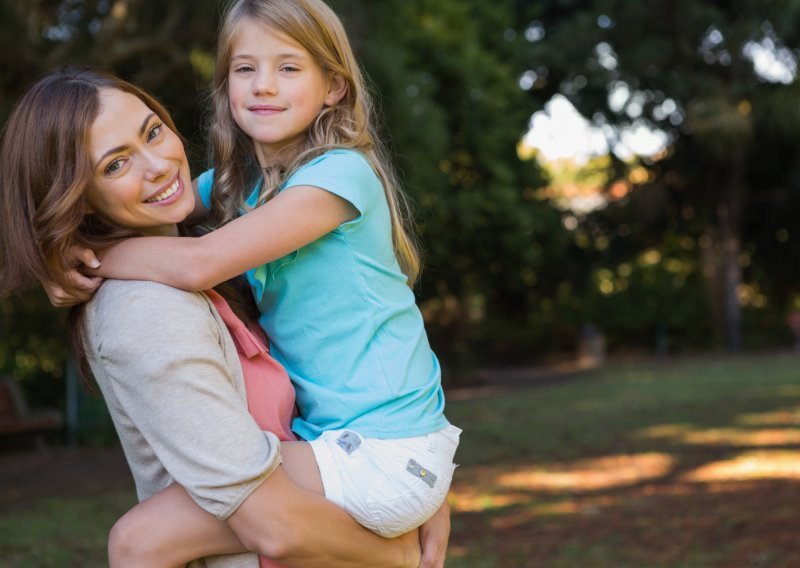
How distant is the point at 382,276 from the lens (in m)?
2.24

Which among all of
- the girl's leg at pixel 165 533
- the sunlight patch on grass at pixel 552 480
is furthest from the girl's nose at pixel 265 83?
the sunlight patch on grass at pixel 552 480

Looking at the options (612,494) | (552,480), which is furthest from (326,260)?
(552,480)

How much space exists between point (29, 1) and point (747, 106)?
18271mm

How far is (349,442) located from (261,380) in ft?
0.69

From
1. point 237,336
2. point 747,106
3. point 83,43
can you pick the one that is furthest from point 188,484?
point 747,106

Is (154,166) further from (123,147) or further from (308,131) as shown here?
(308,131)

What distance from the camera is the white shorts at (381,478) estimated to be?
2051 mm

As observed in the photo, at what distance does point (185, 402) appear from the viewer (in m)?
1.84

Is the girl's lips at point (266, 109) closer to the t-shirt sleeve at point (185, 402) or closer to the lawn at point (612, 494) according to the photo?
the t-shirt sleeve at point (185, 402)

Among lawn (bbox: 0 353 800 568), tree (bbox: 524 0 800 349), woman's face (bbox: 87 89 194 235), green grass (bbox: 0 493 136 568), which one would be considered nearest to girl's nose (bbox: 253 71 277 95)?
woman's face (bbox: 87 89 194 235)

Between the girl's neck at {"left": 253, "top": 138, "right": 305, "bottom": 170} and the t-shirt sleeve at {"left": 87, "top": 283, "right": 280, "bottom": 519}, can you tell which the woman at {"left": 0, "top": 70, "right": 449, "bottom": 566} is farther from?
the girl's neck at {"left": 253, "top": 138, "right": 305, "bottom": 170}

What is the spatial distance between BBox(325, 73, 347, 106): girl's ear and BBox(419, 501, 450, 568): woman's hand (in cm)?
95

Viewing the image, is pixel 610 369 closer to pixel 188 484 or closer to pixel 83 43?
pixel 83 43

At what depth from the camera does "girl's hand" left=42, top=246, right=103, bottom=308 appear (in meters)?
1.98
